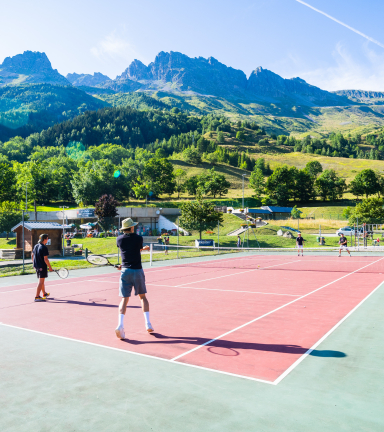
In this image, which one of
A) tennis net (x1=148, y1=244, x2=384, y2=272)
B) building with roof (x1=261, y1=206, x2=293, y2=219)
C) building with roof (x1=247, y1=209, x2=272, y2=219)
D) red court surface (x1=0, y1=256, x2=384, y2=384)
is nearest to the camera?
red court surface (x1=0, y1=256, x2=384, y2=384)

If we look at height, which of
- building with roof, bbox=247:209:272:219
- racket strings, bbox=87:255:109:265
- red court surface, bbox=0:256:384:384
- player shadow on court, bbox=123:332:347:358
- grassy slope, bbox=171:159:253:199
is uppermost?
grassy slope, bbox=171:159:253:199

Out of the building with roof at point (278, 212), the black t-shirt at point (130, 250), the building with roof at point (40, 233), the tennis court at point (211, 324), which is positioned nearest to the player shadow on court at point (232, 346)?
the tennis court at point (211, 324)

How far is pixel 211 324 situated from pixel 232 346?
1.60 meters

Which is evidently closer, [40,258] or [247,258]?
[40,258]

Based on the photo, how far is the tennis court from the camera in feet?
17.6

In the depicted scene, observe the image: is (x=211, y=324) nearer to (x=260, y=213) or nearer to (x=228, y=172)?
(x=260, y=213)

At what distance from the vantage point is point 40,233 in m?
28.7

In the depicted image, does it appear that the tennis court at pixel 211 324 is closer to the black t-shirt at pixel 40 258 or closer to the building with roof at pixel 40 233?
the black t-shirt at pixel 40 258

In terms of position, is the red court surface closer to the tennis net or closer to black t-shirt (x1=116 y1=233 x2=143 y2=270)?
black t-shirt (x1=116 y1=233 x2=143 y2=270)

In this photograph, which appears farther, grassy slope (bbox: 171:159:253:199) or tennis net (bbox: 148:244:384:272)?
grassy slope (bbox: 171:159:253:199)

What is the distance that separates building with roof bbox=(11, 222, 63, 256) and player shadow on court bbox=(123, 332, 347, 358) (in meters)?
24.0

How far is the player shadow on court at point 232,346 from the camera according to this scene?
5859mm

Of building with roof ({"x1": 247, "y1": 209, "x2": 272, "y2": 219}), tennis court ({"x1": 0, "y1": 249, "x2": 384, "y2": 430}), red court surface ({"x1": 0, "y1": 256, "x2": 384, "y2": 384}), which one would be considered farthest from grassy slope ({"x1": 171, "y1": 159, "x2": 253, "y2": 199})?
tennis court ({"x1": 0, "y1": 249, "x2": 384, "y2": 430})

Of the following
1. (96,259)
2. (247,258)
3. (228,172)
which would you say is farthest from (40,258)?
(228,172)
